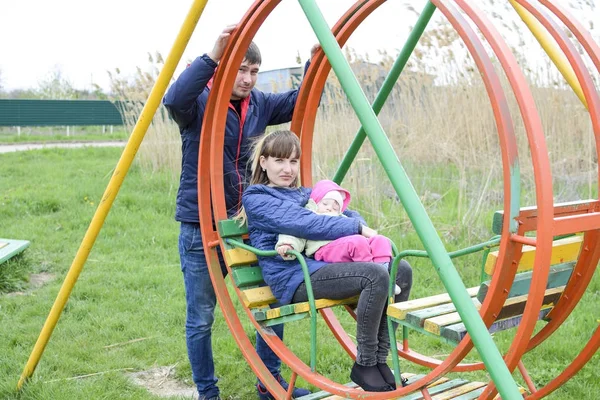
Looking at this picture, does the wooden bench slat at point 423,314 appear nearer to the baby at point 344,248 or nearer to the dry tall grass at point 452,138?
the baby at point 344,248

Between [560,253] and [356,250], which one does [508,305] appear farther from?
[356,250]

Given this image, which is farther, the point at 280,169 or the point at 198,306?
the point at 198,306

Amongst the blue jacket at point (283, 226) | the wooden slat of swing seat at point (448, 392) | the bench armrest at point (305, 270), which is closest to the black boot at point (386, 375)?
the wooden slat of swing seat at point (448, 392)

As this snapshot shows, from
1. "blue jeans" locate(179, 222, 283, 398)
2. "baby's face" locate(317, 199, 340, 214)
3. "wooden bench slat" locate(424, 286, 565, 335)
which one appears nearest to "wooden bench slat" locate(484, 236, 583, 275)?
"wooden bench slat" locate(424, 286, 565, 335)

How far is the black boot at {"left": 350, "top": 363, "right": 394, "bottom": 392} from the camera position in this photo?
104 inches

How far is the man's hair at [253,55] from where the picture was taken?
10.3 feet

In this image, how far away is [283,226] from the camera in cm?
282

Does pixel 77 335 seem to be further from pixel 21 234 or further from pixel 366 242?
pixel 21 234

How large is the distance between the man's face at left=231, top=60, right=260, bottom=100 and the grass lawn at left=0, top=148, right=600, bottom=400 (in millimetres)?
1555

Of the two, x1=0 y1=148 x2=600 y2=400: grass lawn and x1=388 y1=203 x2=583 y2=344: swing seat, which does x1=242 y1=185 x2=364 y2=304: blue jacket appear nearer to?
x1=388 y1=203 x2=583 y2=344: swing seat

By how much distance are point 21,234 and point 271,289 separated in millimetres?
4572

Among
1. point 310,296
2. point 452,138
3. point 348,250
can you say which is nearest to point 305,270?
point 310,296

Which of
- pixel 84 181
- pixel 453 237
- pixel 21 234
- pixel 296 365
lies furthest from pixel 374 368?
pixel 84 181

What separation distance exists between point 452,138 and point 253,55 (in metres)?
3.45
